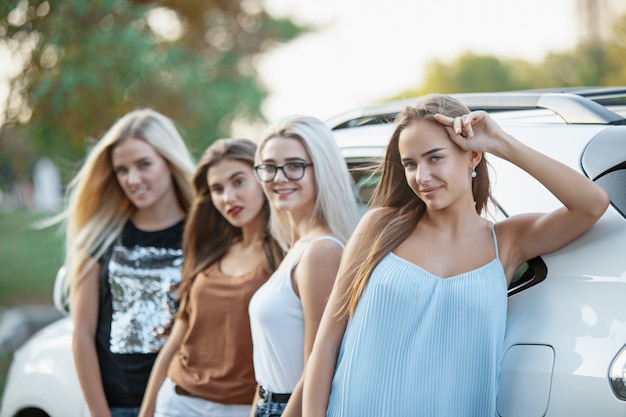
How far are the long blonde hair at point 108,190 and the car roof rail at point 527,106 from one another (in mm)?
856

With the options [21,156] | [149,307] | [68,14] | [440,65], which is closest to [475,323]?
[149,307]

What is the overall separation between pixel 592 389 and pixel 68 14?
8487 millimetres

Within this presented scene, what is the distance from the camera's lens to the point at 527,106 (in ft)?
10.2

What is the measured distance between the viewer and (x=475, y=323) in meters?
2.52

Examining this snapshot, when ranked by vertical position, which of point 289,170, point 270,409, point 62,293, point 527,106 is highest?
point 527,106

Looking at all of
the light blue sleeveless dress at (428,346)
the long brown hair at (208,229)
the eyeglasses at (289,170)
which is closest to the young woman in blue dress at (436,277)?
the light blue sleeveless dress at (428,346)

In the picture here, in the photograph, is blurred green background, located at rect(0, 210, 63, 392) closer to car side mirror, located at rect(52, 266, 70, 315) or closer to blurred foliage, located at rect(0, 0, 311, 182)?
blurred foliage, located at rect(0, 0, 311, 182)

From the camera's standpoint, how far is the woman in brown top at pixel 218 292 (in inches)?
139

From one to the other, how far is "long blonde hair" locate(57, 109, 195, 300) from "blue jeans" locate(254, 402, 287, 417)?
142 centimetres

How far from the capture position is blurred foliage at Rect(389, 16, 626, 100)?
34.9 metres

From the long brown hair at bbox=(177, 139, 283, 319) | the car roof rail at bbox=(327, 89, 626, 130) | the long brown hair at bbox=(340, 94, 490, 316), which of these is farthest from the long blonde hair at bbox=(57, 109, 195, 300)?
the long brown hair at bbox=(340, 94, 490, 316)

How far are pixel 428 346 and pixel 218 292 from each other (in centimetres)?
127

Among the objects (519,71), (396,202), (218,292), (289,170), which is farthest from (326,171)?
(519,71)

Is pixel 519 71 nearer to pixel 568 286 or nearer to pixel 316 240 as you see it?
pixel 316 240
